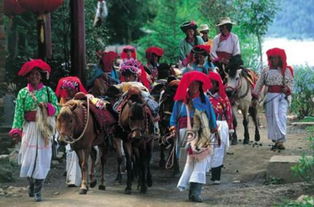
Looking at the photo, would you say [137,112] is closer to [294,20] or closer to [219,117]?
[219,117]

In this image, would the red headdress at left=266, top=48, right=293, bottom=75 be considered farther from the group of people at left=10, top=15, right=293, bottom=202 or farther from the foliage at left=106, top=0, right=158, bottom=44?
the foliage at left=106, top=0, right=158, bottom=44

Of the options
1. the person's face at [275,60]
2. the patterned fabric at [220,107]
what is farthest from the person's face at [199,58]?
the person's face at [275,60]

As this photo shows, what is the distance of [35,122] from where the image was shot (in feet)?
40.9

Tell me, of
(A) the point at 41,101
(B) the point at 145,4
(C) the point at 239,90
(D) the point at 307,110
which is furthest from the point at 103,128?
(B) the point at 145,4

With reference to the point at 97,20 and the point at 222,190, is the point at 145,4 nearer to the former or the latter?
the point at 97,20

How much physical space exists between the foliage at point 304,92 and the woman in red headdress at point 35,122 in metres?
11.7

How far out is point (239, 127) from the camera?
21984mm

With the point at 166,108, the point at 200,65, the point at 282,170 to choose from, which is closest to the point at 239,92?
the point at 200,65

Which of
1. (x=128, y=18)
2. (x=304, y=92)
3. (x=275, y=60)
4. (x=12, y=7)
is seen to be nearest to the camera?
(x=275, y=60)

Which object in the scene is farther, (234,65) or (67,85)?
(234,65)

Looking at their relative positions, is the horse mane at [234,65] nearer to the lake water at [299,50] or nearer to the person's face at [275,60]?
the person's face at [275,60]

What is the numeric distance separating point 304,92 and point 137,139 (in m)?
10.5

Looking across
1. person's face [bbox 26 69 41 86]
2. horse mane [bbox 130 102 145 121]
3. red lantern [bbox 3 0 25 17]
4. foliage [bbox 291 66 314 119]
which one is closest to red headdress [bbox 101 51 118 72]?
horse mane [bbox 130 102 145 121]

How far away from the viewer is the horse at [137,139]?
13.1 m
